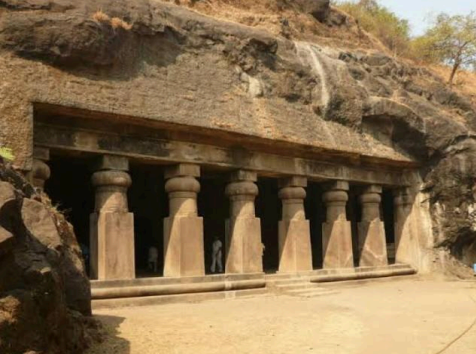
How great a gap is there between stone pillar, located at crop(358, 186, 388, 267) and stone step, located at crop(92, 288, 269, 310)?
186 inches

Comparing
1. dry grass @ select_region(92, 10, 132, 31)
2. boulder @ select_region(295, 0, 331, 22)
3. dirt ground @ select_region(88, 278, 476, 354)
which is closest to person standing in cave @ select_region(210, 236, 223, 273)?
dirt ground @ select_region(88, 278, 476, 354)

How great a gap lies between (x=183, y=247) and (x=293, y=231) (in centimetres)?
326

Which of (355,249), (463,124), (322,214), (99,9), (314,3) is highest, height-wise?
(314,3)

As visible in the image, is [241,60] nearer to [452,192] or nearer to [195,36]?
[195,36]

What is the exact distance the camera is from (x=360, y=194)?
16031 millimetres

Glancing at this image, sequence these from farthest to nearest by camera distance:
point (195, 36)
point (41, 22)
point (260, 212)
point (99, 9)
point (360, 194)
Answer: point (260, 212) → point (360, 194) → point (195, 36) → point (99, 9) → point (41, 22)

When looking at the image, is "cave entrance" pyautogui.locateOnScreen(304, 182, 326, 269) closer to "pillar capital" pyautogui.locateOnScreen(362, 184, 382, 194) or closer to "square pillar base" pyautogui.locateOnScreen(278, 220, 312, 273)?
"pillar capital" pyautogui.locateOnScreen(362, 184, 382, 194)

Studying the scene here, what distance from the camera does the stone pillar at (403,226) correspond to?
1681 centimetres

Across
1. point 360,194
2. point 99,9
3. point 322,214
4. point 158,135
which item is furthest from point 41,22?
point 322,214

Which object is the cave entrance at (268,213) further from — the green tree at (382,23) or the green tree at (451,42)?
the green tree at (451,42)

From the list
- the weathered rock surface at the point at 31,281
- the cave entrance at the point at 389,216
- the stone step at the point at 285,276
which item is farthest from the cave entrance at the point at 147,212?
the weathered rock surface at the point at 31,281

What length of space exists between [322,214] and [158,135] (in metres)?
8.36

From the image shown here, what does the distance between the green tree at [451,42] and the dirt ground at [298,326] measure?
59.3ft

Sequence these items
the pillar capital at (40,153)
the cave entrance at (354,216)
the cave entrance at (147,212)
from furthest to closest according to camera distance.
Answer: the cave entrance at (354,216) < the cave entrance at (147,212) < the pillar capital at (40,153)
